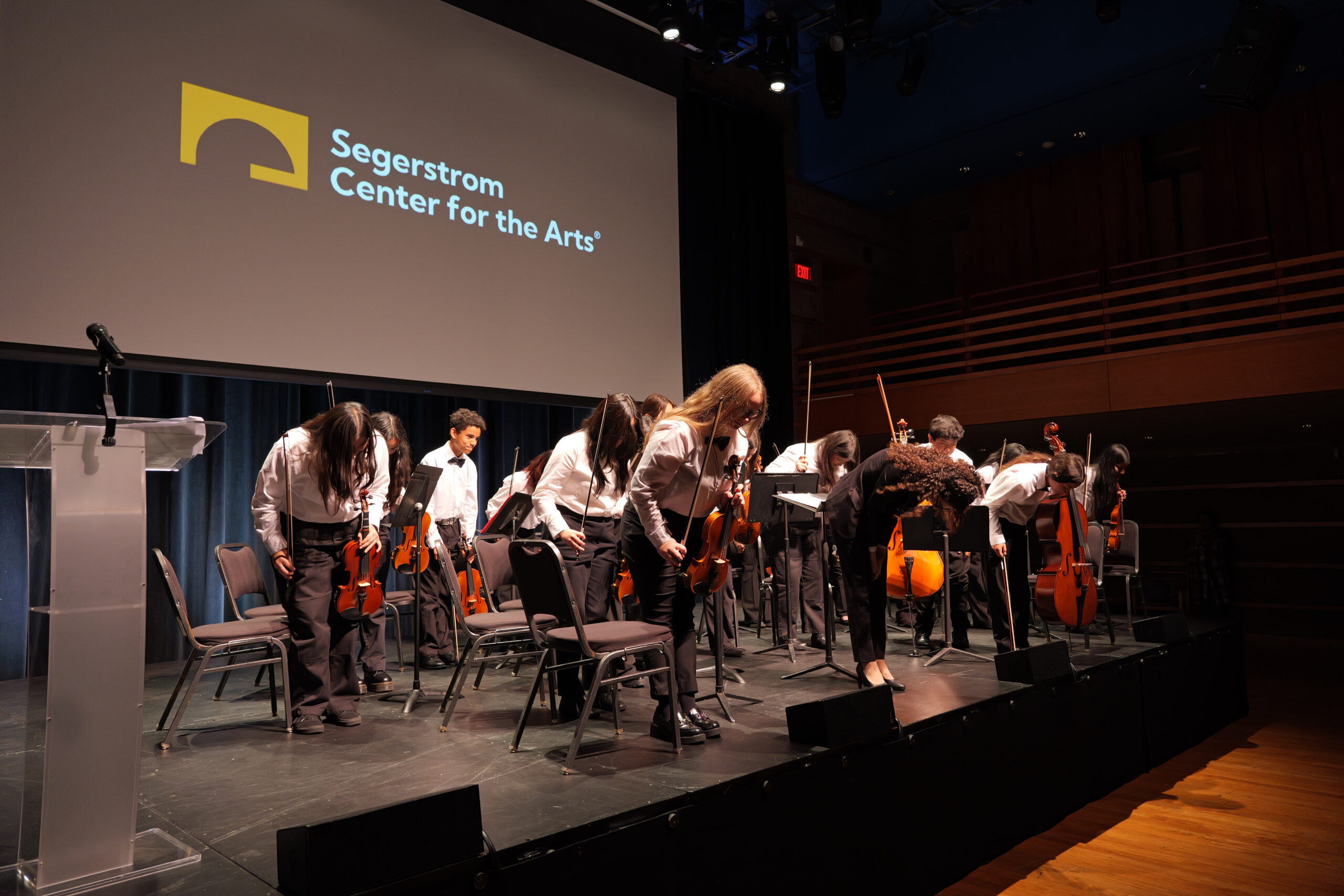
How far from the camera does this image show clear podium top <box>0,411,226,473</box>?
1.83 meters

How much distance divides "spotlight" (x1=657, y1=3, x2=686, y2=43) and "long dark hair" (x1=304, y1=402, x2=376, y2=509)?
4.79 m

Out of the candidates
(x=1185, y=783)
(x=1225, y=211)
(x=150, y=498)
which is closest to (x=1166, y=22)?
(x=1225, y=211)

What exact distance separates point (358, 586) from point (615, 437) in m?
1.19

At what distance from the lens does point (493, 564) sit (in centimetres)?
398

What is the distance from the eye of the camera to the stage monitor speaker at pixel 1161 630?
4637mm

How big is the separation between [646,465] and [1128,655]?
2.93 meters

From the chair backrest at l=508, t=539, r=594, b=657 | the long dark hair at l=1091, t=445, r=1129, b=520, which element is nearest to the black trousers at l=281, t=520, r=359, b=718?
the chair backrest at l=508, t=539, r=594, b=657

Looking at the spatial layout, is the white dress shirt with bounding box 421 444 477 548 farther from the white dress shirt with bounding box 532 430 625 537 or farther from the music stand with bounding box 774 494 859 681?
the music stand with bounding box 774 494 859 681

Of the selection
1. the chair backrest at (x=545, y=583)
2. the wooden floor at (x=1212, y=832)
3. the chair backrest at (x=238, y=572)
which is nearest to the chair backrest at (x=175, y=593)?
the chair backrest at (x=238, y=572)

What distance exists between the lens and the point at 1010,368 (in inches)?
322

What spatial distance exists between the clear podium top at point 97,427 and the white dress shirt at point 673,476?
50.2 inches

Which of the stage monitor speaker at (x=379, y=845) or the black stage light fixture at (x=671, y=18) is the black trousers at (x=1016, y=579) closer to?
the stage monitor speaker at (x=379, y=845)

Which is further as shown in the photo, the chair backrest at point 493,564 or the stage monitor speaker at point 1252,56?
the stage monitor speaker at point 1252,56

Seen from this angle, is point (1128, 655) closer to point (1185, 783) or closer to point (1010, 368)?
point (1185, 783)
